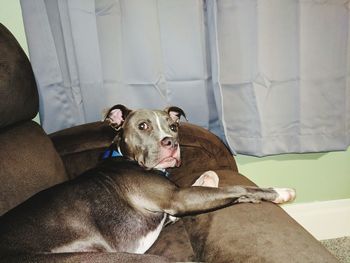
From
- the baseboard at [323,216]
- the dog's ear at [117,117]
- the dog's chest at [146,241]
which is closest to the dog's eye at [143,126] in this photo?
the dog's ear at [117,117]

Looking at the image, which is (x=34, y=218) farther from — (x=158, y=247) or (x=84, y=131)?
(x=84, y=131)

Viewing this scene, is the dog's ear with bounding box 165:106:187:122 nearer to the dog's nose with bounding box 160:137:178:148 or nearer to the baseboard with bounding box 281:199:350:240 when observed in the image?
the dog's nose with bounding box 160:137:178:148

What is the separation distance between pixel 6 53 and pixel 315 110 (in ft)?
6.00

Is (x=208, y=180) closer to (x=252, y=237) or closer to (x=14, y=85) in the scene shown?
(x=252, y=237)

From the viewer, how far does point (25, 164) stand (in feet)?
5.58

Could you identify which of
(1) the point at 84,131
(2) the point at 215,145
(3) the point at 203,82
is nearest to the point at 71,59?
(1) the point at 84,131

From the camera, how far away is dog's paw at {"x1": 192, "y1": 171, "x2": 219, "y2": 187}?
72.9 inches

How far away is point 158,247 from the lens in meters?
1.64

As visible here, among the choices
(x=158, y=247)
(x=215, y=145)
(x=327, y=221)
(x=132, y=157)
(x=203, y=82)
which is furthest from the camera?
(x=327, y=221)

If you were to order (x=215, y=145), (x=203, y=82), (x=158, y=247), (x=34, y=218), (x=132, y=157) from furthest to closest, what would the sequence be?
1. (x=203, y=82)
2. (x=215, y=145)
3. (x=132, y=157)
4. (x=158, y=247)
5. (x=34, y=218)

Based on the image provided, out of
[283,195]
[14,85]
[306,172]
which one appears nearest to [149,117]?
[14,85]

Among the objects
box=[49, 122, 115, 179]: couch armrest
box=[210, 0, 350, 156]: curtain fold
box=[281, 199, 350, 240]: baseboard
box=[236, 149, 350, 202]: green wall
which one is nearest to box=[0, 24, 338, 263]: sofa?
box=[49, 122, 115, 179]: couch armrest

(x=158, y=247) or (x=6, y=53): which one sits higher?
(x=6, y=53)

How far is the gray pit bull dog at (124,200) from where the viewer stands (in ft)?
4.73
